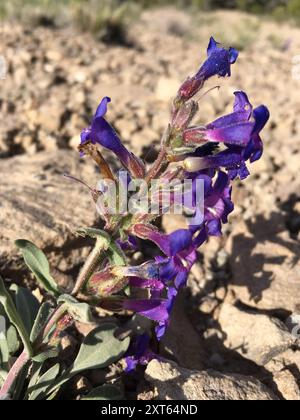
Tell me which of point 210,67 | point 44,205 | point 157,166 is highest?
point 210,67

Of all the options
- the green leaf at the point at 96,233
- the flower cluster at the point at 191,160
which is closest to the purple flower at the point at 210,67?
the flower cluster at the point at 191,160

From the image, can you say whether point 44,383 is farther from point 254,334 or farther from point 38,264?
point 254,334

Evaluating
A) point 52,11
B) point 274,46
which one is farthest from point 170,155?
point 274,46

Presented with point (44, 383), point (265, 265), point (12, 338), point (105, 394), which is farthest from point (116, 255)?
→ point (265, 265)

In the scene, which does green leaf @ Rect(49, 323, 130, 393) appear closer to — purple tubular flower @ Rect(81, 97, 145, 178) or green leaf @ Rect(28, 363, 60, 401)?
green leaf @ Rect(28, 363, 60, 401)

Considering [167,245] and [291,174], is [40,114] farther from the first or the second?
[167,245]

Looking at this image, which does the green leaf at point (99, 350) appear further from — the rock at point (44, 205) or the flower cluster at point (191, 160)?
the rock at point (44, 205)
